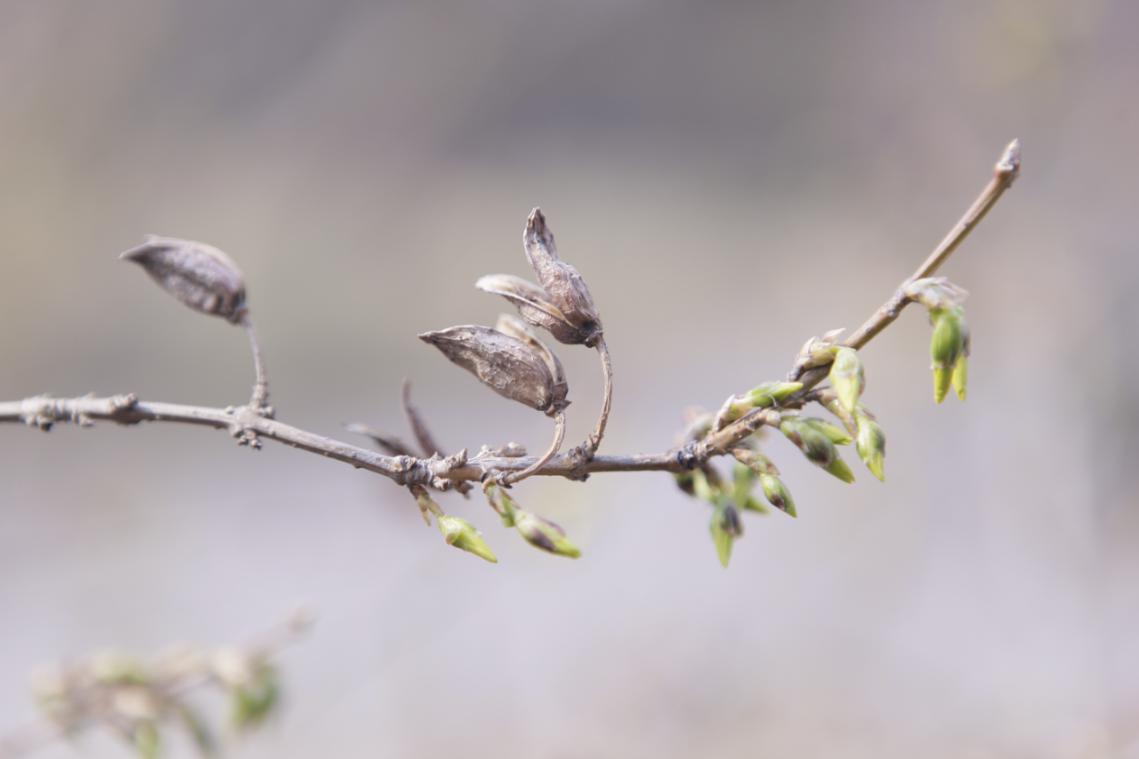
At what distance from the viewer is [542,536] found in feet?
1.50

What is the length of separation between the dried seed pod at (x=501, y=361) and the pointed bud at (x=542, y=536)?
0.06m

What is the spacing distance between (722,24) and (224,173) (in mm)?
2830

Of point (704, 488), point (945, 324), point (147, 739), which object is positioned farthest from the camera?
point (147, 739)

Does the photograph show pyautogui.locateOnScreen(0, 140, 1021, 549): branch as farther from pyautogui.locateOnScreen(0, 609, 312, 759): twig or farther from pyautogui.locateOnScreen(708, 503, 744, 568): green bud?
pyautogui.locateOnScreen(0, 609, 312, 759): twig

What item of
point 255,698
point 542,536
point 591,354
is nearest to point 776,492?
point 542,536

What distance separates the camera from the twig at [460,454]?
1.43 ft

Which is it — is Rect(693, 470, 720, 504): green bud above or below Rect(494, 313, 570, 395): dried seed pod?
below

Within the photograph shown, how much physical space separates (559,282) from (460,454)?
0.34 feet

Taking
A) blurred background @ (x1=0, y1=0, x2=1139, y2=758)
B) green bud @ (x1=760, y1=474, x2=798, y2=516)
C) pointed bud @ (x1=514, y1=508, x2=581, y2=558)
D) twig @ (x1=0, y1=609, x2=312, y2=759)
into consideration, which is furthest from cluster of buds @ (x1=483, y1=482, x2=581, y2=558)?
blurred background @ (x1=0, y1=0, x2=1139, y2=758)

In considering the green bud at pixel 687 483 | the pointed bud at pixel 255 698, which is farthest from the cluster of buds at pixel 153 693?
the green bud at pixel 687 483

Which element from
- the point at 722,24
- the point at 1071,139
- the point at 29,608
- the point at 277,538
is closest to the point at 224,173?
the point at 277,538

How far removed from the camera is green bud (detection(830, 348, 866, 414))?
1.35 ft

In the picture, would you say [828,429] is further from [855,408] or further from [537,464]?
[537,464]

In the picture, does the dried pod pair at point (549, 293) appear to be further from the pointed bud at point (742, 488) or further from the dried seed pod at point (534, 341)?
the pointed bud at point (742, 488)
